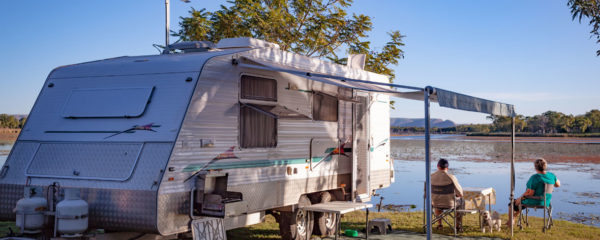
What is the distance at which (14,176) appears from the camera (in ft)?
21.9

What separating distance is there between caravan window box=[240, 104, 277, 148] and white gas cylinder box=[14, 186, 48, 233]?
7.73ft

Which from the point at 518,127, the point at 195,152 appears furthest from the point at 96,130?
the point at 518,127

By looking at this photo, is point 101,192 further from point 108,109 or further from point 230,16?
point 230,16

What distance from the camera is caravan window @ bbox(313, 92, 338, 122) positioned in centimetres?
877

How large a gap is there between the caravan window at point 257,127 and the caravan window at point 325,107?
1123 millimetres

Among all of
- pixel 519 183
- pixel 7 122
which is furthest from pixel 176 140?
pixel 7 122

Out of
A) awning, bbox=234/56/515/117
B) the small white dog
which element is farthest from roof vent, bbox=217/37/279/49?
the small white dog

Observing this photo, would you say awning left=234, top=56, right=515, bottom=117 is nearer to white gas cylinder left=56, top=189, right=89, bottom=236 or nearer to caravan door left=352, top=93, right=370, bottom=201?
caravan door left=352, top=93, right=370, bottom=201

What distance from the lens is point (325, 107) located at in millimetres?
9008

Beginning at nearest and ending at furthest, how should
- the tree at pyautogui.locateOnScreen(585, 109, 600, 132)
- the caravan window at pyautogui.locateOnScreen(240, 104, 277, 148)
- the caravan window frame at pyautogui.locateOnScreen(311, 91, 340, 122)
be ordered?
the caravan window at pyautogui.locateOnScreen(240, 104, 277, 148) < the caravan window frame at pyautogui.locateOnScreen(311, 91, 340, 122) < the tree at pyautogui.locateOnScreen(585, 109, 600, 132)

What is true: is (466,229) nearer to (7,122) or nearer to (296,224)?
(296,224)

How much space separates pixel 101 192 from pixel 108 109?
3.28 feet

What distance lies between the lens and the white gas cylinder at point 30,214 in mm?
5992

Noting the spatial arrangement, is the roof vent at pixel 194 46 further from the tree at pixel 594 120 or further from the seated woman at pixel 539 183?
the tree at pixel 594 120
